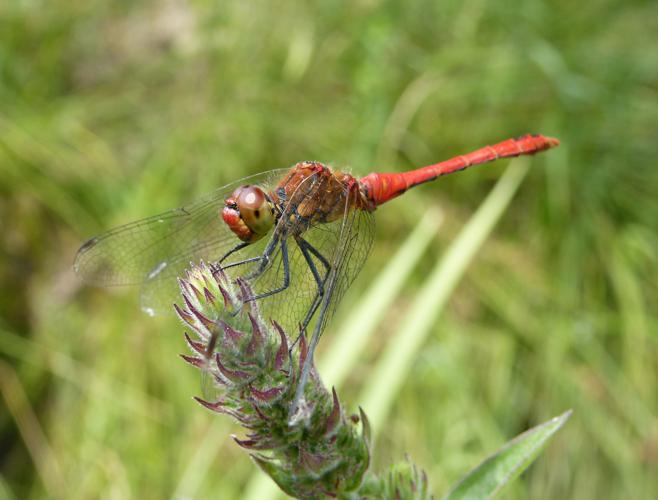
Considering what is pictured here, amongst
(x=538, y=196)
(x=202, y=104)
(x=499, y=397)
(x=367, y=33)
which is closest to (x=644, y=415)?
(x=499, y=397)

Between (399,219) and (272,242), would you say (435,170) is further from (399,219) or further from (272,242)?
(399,219)

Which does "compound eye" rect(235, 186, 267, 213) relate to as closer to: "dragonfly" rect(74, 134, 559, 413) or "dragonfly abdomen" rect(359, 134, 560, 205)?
"dragonfly" rect(74, 134, 559, 413)

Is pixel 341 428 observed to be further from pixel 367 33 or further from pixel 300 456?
pixel 367 33

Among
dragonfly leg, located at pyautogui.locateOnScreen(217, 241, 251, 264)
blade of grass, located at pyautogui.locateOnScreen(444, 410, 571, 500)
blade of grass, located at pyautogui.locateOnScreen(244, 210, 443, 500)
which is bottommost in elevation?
blade of grass, located at pyautogui.locateOnScreen(444, 410, 571, 500)

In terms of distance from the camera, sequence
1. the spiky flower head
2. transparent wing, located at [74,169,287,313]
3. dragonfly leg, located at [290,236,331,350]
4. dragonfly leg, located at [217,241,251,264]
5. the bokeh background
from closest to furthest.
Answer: the spiky flower head, dragonfly leg, located at [290,236,331,350], dragonfly leg, located at [217,241,251,264], transparent wing, located at [74,169,287,313], the bokeh background

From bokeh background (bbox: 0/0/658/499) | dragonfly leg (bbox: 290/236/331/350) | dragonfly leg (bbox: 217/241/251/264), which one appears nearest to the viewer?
dragonfly leg (bbox: 290/236/331/350)

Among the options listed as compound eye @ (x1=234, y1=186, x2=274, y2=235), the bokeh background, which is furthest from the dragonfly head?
the bokeh background

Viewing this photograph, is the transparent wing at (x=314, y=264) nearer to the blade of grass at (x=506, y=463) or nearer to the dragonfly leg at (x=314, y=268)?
the dragonfly leg at (x=314, y=268)

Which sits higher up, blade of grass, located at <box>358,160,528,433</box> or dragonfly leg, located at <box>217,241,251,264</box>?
dragonfly leg, located at <box>217,241,251,264</box>
